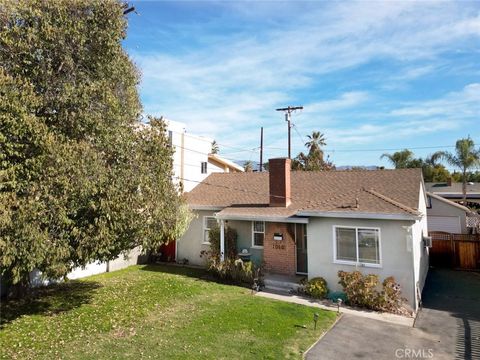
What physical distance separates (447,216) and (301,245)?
49.8 feet

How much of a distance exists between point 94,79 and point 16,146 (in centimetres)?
339

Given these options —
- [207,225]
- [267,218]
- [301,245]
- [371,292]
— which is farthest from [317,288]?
[207,225]

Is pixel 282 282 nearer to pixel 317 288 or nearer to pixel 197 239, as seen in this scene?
pixel 317 288

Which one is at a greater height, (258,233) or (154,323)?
(258,233)

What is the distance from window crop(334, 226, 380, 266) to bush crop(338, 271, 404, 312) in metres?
0.66

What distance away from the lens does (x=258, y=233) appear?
1675cm

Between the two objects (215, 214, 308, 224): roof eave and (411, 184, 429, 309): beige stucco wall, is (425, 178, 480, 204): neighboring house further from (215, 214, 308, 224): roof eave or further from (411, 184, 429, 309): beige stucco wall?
(215, 214, 308, 224): roof eave

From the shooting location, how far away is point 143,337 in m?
9.05

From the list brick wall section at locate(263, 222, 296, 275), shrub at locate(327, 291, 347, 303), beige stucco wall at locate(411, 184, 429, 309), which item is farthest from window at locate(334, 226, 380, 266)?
brick wall section at locate(263, 222, 296, 275)

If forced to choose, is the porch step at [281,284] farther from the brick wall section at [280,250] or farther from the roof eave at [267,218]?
the roof eave at [267,218]

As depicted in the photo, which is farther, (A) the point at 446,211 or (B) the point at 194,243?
(A) the point at 446,211

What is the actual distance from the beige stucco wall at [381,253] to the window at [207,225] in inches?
243

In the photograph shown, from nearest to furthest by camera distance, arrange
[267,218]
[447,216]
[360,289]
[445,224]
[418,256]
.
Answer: [360,289] → [418,256] → [267,218] → [447,216] → [445,224]

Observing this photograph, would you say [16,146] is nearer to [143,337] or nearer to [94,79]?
[94,79]
